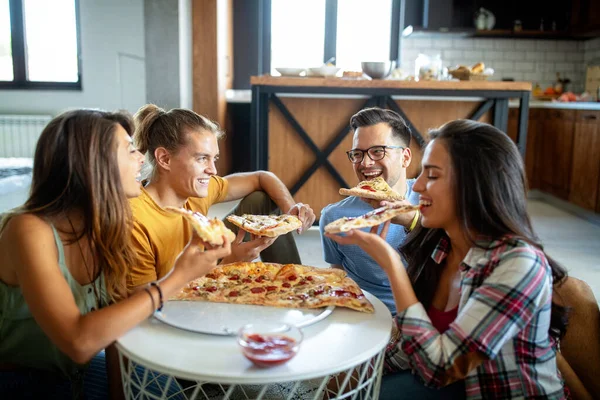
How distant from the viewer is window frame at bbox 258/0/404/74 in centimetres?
698

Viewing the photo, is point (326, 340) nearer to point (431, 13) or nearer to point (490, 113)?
point (490, 113)

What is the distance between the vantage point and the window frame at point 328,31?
698 cm

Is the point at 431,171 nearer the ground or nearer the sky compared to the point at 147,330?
nearer the sky

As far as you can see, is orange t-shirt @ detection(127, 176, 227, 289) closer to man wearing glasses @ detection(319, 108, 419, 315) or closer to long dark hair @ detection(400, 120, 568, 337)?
man wearing glasses @ detection(319, 108, 419, 315)

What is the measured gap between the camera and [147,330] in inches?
53.6

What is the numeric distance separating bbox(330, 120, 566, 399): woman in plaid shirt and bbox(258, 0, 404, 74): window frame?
19.0 ft

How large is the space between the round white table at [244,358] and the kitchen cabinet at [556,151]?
17.5 feet

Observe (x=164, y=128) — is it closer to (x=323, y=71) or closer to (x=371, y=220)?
(x=371, y=220)

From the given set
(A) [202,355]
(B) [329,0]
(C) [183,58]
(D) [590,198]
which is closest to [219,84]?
(C) [183,58]

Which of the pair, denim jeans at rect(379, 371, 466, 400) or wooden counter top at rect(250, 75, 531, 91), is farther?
wooden counter top at rect(250, 75, 531, 91)

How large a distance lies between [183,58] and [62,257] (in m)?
4.04

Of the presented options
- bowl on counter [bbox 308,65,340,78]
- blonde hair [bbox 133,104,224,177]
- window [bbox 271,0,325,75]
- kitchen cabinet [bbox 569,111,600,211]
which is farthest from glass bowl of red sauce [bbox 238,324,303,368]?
window [bbox 271,0,325,75]

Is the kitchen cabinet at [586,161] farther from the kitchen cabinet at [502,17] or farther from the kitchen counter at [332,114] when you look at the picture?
the kitchen cabinet at [502,17]

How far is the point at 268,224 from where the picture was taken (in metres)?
1.98
